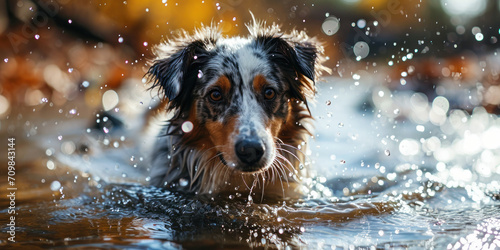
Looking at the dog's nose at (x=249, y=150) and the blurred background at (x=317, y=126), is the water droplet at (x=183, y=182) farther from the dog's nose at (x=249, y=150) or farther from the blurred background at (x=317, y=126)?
the dog's nose at (x=249, y=150)

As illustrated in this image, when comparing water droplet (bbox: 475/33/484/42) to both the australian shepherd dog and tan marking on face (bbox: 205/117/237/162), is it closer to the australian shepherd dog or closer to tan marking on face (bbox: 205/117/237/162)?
the australian shepherd dog

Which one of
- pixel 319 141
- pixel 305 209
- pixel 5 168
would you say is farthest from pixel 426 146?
pixel 5 168

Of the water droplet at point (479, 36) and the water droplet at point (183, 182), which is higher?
the water droplet at point (479, 36)

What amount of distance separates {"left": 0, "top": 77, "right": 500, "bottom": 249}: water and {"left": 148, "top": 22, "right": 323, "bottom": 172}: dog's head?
0.43m

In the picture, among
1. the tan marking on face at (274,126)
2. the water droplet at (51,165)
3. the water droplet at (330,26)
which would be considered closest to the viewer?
the tan marking on face at (274,126)

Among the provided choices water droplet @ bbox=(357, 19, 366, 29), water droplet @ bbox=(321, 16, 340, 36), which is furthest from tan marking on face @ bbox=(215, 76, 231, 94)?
water droplet @ bbox=(321, 16, 340, 36)

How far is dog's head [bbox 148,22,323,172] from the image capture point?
3436 millimetres

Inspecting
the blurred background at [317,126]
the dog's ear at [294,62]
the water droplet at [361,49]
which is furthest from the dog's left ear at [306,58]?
the water droplet at [361,49]

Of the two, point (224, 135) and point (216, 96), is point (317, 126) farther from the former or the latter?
point (224, 135)

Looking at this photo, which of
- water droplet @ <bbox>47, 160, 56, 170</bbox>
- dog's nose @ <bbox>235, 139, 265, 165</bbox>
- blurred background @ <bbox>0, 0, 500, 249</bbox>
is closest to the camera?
blurred background @ <bbox>0, 0, 500, 249</bbox>

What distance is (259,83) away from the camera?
3676 mm

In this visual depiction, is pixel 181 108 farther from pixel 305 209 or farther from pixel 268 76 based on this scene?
pixel 305 209

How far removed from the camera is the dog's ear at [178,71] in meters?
3.80

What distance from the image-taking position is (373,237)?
2967 millimetres
